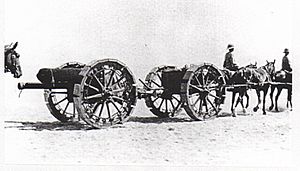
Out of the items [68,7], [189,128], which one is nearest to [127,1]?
[68,7]

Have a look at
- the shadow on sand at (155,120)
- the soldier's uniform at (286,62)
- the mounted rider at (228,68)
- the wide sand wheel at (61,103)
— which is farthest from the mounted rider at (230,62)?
the wide sand wheel at (61,103)

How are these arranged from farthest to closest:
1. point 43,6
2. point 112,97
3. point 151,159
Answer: point 112,97 < point 43,6 < point 151,159

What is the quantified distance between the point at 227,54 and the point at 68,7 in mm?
2990

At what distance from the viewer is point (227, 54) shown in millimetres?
9594

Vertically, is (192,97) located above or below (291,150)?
above

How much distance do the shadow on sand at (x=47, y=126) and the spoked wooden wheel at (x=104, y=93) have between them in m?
0.36

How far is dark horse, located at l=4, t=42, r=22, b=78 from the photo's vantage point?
27.0 feet

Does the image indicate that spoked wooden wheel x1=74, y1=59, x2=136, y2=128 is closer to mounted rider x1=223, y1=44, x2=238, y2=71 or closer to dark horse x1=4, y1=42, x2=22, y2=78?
dark horse x1=4, y1=42, x2=22, y2=78

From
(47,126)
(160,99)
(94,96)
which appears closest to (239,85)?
(160,99)

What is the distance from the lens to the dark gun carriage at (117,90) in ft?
28.9

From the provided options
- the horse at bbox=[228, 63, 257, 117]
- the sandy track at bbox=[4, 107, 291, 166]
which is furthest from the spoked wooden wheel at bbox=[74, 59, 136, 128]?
the horse at bbox=[228, 63, 257, 117]

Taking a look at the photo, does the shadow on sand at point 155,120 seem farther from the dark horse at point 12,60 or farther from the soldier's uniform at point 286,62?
the dark horse at point 12,60

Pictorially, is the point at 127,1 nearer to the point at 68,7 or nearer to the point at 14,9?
the point at 68,7

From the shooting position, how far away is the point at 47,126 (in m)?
9.05
